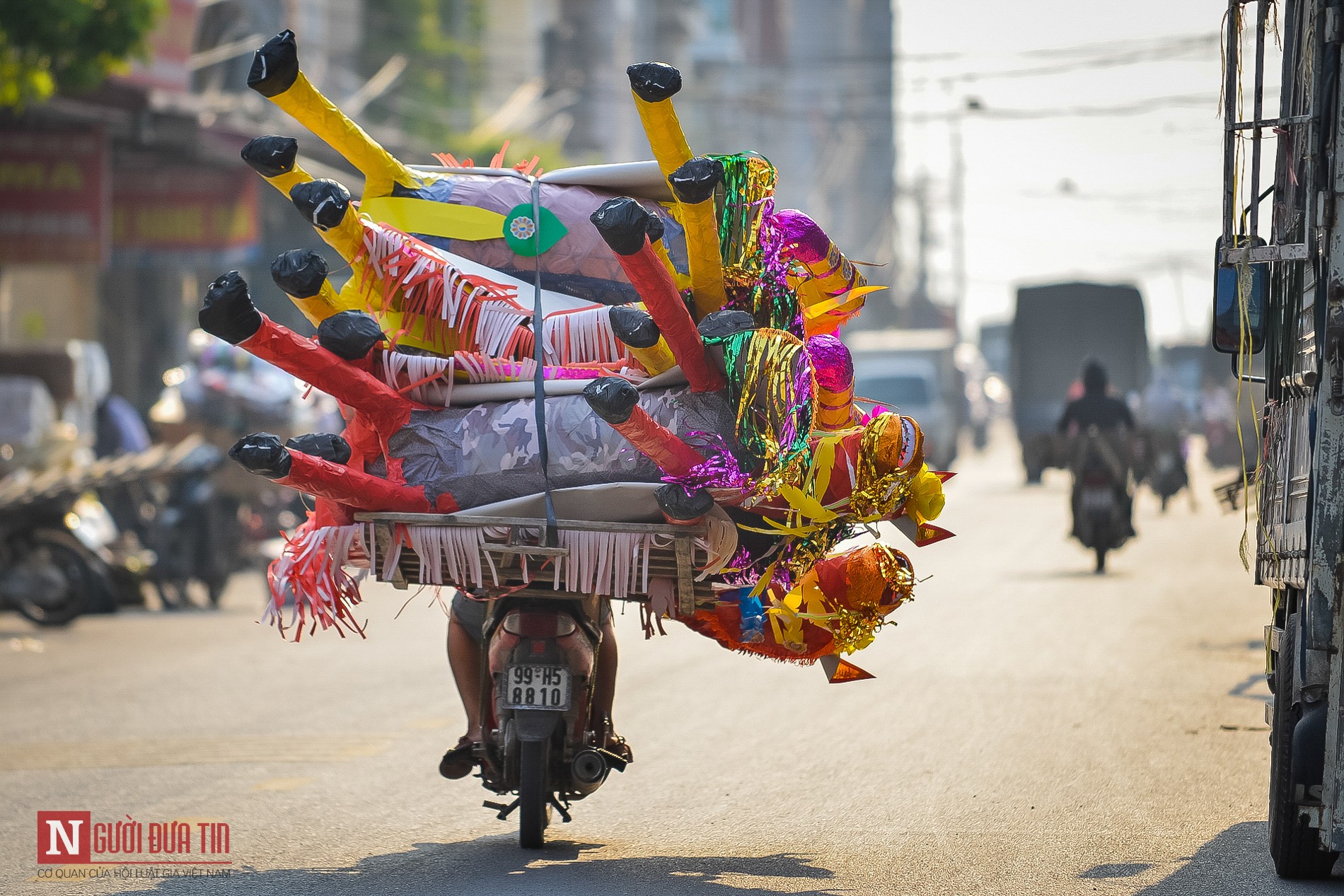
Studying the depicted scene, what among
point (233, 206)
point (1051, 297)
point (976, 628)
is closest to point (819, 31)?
point (1051, 297)

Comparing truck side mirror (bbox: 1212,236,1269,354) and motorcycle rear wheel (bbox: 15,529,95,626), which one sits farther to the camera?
motorcycle rear wheel (bbox: 15,529,95,626)

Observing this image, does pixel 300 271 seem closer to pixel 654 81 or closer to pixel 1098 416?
pixel 654 81

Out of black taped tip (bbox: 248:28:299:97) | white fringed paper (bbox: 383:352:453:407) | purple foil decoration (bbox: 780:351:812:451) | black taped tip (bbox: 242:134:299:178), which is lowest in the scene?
purple foil decoration (bbox: 780:351:812:451)

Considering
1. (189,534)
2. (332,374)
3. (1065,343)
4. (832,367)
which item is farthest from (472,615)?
(1065,343)

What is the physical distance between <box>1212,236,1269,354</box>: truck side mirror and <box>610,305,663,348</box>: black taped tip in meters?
1.82

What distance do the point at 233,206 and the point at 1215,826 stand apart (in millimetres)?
17929

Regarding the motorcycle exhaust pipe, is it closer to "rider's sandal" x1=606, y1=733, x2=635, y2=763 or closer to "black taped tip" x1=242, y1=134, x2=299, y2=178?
"rider's sandal" x1=606, y1=733, x2=635, y2=763

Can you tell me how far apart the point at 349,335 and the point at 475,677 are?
1446 millimetres

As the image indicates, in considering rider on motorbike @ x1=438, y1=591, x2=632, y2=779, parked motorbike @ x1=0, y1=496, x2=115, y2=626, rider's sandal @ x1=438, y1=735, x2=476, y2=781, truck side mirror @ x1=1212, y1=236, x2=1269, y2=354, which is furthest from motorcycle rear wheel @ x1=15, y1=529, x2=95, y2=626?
truck side mirror @ x1=1212, y1=236, x2=1269, y2=354

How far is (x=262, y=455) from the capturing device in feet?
17.3

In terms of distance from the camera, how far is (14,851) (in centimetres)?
652

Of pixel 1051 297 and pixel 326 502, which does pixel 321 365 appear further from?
pixel 1051 297

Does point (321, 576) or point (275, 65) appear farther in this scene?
point (321, 576)

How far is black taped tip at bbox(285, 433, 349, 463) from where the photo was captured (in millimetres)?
5648
